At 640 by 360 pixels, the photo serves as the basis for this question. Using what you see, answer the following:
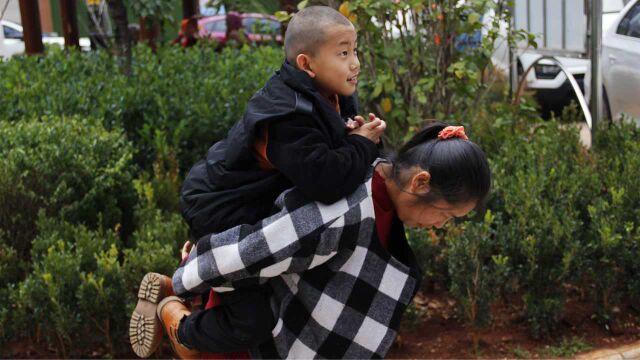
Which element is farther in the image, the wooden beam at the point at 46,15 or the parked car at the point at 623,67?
the wooden beam at the point at 46,15

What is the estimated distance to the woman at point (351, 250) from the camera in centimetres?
218

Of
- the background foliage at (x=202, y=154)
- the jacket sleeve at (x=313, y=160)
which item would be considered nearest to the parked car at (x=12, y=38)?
the background foliage at (x=202, y=154)

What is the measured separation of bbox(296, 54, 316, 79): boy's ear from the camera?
7.46ft

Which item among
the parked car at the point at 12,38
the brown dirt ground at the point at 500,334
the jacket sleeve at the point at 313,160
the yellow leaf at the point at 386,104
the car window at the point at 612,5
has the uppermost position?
the jacket sleeve at the point at 313,160

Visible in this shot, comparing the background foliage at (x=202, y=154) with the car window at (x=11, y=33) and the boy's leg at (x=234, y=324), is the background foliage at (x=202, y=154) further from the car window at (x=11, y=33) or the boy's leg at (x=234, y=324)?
the car window at (x=11, y=33)

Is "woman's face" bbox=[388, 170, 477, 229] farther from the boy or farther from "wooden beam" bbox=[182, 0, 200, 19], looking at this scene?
"wooden beam" bbox=[182, 0, 200, 19]

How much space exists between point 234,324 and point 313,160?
571 mm

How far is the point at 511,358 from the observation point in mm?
4043

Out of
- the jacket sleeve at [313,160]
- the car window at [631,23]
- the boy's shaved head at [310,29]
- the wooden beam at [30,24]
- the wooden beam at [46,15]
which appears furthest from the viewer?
the wooden beam at [46,15]

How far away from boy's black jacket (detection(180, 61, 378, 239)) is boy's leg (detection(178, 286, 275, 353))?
209 millimetres

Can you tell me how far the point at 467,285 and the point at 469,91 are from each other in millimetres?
2153

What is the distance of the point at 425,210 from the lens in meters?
2.24

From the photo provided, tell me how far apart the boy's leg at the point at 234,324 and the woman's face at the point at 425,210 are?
0.45m

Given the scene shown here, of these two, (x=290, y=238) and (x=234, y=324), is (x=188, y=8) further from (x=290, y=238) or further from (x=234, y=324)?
(x=290, y=238)
